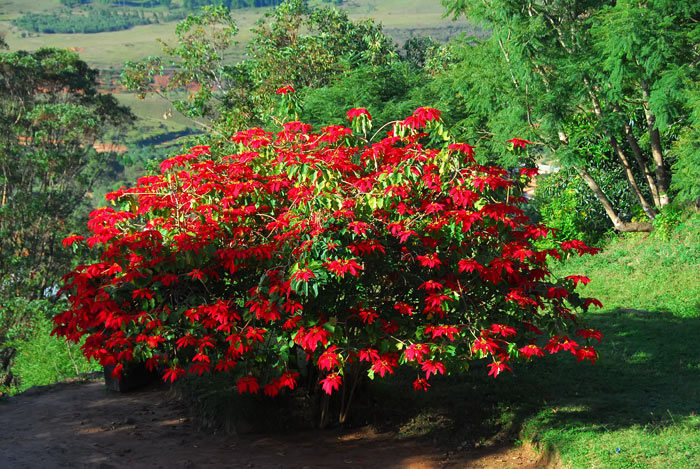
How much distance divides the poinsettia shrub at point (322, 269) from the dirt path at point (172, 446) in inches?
37.7

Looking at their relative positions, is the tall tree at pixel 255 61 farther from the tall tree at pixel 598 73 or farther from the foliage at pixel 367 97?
the tall tree at pixel 598 73

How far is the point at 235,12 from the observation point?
173875 millimetres

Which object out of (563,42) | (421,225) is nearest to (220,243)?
(421,225)

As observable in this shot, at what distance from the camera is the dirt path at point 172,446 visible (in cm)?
607

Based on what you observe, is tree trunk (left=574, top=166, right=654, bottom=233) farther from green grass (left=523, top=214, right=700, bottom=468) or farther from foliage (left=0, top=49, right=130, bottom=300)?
foliage (left=0, top=49, right=130, bottom=300)

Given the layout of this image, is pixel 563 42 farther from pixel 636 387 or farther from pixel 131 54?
pixel 131 54

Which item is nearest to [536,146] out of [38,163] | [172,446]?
[172,446]

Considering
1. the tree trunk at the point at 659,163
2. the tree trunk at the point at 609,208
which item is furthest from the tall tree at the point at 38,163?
the tree trunk at the point at 659,163

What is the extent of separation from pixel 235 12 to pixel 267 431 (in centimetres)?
17816

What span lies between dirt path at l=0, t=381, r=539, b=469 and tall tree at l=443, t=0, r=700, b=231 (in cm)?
755

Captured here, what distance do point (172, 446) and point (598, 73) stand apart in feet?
30.2

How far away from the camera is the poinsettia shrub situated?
17.1 feet

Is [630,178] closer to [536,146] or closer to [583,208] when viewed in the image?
[583,208]

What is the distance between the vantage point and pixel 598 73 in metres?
12.0
